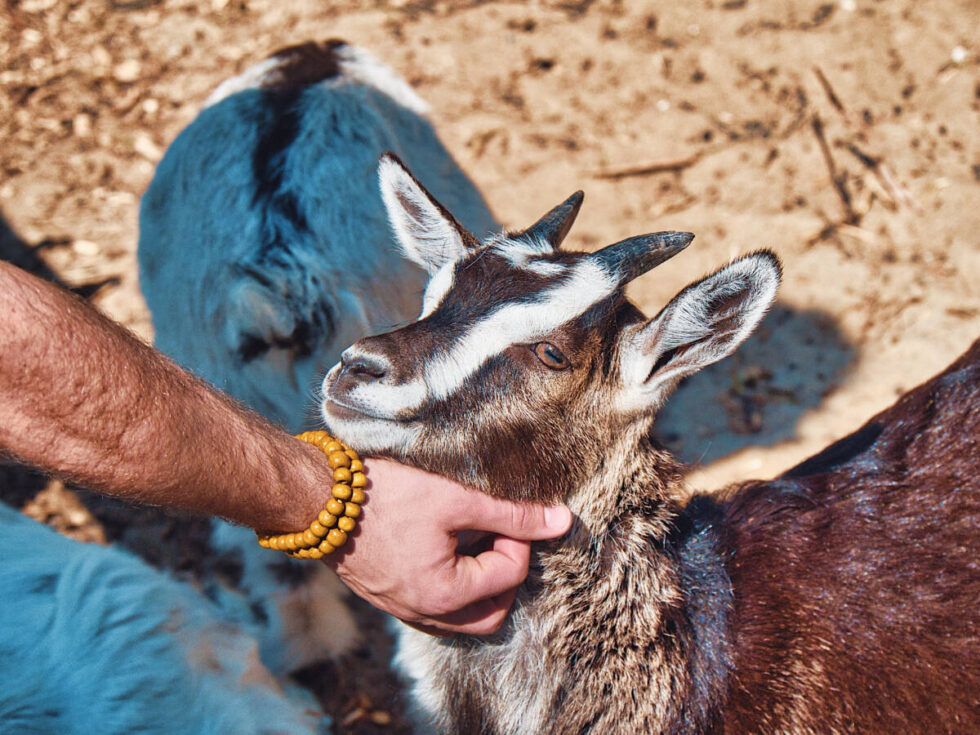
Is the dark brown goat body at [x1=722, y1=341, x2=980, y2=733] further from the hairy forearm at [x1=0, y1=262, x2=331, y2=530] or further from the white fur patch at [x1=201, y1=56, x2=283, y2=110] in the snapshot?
the white fur patch at [x1=201, y1=56, x2=283, y2=110]

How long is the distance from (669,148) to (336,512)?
3706mm

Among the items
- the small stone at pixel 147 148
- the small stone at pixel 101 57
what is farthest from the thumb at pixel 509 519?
the small stone at pixel 101 57

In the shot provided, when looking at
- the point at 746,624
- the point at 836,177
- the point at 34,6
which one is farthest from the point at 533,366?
the point at 34,6

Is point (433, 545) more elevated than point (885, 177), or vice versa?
point (885, 177)

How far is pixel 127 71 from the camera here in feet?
18.4

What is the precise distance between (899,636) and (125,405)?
2.09 meters

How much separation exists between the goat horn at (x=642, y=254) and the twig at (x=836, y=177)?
291cm

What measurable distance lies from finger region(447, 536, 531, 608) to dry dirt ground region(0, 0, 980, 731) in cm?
187

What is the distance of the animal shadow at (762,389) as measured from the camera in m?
4.13

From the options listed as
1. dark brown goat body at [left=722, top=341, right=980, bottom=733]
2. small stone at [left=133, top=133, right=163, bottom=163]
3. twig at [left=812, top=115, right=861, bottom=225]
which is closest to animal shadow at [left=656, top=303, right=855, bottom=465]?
twig at [left=812, top=115, right=861, bottom=225]

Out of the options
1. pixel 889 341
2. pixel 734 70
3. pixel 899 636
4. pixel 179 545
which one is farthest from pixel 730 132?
pixel 179 545

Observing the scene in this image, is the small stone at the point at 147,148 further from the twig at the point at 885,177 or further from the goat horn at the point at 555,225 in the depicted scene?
the twig at the point at 885,177

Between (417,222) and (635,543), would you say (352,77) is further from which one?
(635,543)

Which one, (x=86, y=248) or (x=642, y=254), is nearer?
(x=642, y=254)
